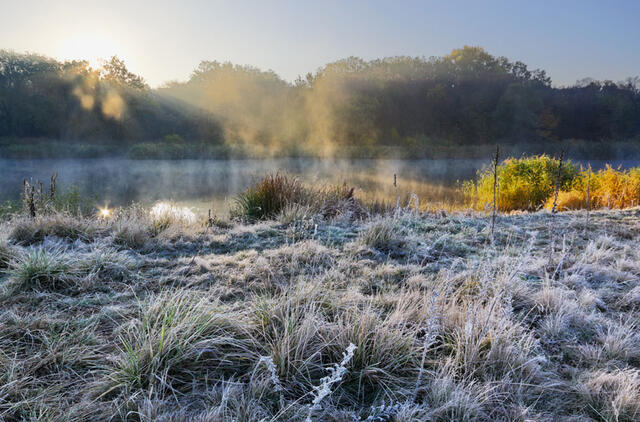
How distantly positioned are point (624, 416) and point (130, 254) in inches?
133

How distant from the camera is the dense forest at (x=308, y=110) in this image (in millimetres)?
25000

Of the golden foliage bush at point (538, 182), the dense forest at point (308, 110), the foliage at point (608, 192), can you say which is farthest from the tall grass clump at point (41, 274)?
the dense forest at point (308, 110)

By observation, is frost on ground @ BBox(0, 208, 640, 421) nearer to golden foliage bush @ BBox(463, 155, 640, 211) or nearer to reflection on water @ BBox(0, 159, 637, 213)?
reflection on water @ BBox(0, 159, 637, 213)

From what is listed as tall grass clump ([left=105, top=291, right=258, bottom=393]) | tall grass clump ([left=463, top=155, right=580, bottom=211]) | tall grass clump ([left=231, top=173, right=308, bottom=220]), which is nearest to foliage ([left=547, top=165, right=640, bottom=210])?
tall grass clump ([left=463, top=155, right=580, bottom=211])

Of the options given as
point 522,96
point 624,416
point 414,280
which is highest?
point 522,96

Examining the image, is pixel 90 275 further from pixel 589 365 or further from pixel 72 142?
pixel 72 142

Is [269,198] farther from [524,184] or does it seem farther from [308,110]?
[308,110]

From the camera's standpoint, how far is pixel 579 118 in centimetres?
3844

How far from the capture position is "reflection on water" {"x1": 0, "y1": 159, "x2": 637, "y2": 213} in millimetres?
11266

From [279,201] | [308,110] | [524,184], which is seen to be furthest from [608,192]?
[308,110]

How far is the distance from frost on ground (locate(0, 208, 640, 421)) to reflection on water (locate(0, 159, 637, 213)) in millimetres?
4865

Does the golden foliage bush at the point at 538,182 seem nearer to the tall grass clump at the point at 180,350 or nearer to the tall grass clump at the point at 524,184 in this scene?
the tall grass clump at the point at 524,184

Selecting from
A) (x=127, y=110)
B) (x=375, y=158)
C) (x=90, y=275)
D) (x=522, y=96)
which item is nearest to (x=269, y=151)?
(x=375, y=158)

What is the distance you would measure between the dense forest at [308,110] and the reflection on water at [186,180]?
9.02 ft
